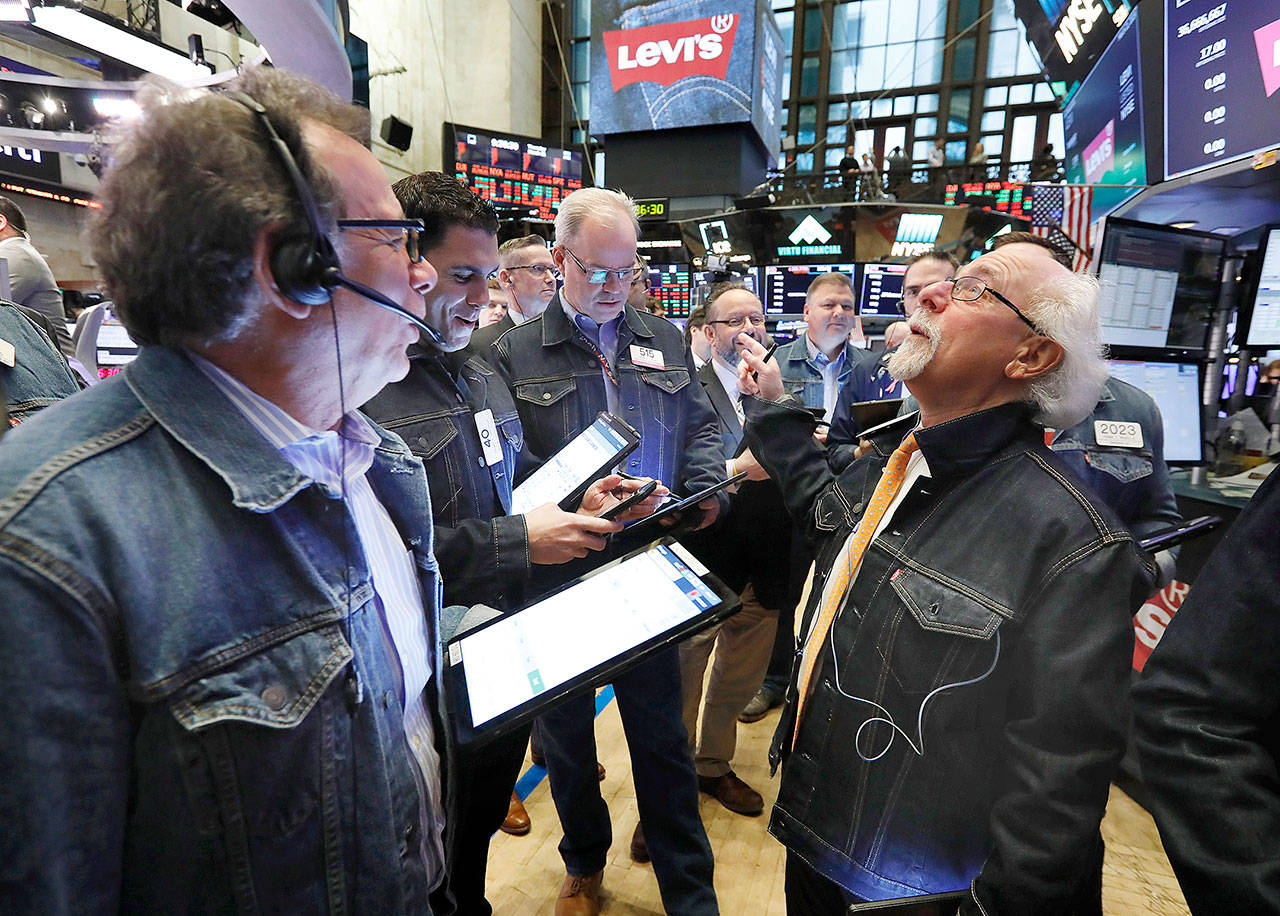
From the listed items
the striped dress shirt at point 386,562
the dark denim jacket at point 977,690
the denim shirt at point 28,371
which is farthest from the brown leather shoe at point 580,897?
the denim shirt at point 28,371

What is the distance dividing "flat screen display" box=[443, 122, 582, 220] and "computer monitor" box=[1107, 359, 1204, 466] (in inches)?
390

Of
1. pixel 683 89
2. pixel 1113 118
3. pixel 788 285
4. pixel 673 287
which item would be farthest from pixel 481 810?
pixel 683 89

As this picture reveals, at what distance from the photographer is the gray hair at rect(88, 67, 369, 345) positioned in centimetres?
67

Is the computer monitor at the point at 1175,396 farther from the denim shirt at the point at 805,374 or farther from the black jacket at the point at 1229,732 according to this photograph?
the black jacket at the point at 1229,732

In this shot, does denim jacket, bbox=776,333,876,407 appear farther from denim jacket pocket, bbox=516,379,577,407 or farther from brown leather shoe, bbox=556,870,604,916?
brown leather shoe, bbox=556,870,604,916

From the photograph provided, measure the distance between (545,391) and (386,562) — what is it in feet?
3.68

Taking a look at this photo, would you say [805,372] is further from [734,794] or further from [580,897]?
[580,897]

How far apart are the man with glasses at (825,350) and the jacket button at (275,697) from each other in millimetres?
3603

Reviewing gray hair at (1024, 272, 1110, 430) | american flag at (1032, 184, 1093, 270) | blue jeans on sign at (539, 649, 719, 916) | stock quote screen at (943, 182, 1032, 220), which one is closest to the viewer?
gray hair at (1024, 272, 1110, 430)

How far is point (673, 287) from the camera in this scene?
10.4 metres

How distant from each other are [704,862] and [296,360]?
1.80 meters

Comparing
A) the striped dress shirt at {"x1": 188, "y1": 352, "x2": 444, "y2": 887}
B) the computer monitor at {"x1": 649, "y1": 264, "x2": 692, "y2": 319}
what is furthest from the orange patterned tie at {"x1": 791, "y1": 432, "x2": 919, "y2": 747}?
the computer monitor at {"x1": 649, "y1": 264, "x2": 692, "y2": 319}

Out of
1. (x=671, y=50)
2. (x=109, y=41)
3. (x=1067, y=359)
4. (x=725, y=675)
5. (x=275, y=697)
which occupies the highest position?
(x=671, y=50)

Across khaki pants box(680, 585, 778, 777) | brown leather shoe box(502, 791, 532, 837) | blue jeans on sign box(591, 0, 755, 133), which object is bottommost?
brown leather shoe box(502, 791, 532, 837)
